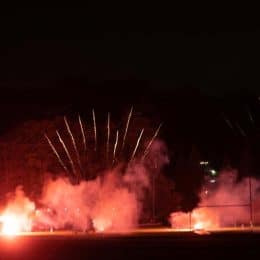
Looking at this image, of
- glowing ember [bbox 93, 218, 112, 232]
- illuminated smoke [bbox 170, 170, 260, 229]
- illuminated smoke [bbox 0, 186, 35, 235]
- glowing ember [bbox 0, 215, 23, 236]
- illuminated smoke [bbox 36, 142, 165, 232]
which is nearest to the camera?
glowing ember [bbox 93, 218, 112, 232]

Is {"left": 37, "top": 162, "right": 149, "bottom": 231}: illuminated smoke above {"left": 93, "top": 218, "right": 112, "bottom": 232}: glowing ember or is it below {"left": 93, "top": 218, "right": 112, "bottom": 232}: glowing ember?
above

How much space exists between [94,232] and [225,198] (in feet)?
39.1

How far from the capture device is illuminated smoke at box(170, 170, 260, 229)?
57031 mm

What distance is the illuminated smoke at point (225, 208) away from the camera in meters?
57.0

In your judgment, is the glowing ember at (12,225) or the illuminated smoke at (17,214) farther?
the illuminated smoke at (17,214)

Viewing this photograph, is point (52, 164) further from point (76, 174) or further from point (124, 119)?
point (124, 119)

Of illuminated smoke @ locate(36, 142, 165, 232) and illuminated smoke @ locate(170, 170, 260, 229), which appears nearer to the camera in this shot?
illuminated smoke @ locate(36, 142, 165, 232)

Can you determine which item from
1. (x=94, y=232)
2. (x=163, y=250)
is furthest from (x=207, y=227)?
(x=163, y=250)

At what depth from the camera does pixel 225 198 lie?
6003 centimetres

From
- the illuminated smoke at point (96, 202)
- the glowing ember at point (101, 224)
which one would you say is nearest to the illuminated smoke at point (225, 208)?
the illuminated smoke at point (96, 202)

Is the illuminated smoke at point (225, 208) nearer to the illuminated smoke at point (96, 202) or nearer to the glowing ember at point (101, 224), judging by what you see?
the illuminated smoke at point (96, 202)

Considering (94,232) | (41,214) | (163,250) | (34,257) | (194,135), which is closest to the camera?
(34,257)

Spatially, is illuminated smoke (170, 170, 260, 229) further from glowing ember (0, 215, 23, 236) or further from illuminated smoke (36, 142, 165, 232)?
A: glowing ember (0, 215, 23, 236)

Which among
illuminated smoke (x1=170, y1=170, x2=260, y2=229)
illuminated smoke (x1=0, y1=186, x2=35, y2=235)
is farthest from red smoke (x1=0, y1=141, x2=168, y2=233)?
illuminated smoke (x1=170, y1=170, x2=260, y2=229)
